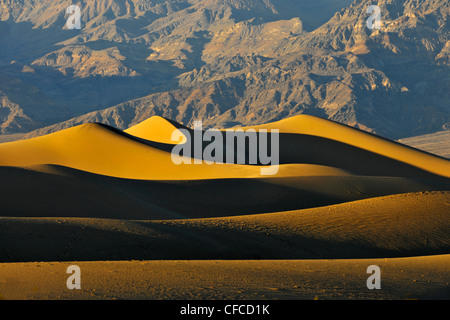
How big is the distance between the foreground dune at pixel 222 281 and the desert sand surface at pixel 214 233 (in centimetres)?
4

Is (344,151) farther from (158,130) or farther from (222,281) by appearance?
(222,281)

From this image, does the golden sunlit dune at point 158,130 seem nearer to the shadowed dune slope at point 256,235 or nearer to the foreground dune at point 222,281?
the shadowed dune slope at point 256,235

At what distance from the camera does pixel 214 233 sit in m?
24.0

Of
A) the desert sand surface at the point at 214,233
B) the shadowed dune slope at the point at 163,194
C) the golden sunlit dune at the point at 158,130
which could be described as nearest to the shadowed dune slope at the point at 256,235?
the desert sand surface at the point at 214,233

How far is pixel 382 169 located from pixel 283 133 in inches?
644

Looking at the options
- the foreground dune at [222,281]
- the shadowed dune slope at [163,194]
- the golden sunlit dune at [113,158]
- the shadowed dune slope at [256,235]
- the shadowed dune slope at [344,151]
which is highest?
the shadowed dune slope at [344,151]

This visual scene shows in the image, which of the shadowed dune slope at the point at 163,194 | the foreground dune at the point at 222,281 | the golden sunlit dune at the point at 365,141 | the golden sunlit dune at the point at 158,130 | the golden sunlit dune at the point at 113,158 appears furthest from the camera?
the golden sunlit dune at the point at 158,130

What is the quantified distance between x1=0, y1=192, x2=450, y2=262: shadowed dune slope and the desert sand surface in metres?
0.04

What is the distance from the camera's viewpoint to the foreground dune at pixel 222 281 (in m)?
14.2

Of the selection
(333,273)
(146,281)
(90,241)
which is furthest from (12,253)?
(333,273)

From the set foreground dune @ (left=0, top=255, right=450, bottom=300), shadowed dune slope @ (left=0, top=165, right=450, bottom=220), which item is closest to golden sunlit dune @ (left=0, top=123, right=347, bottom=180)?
shadowed dune slope @ (left=0, top=165, right=450, bottom=220)

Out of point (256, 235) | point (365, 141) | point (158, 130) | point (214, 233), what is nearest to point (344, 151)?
point (365, 141)
